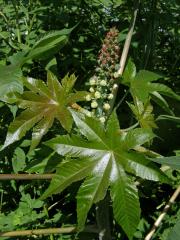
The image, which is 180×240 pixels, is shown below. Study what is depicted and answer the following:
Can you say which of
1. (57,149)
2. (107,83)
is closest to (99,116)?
(107,83)

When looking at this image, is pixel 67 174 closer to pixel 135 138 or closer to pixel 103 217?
pixel 135 138

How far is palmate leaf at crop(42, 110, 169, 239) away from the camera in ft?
4.44

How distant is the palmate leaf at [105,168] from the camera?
4.44 feet

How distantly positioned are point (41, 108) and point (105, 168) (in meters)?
0.32

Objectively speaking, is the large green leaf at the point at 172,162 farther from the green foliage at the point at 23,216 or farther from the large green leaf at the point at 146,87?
the green foliage at the point at 23,216

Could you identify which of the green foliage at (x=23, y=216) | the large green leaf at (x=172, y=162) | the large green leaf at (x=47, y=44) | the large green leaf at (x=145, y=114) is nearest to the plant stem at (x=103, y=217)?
the large green leaf at (x=145, y=114)

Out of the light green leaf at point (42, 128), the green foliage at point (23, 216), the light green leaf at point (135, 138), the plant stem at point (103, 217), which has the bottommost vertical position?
the green foliage at point (23, 216)

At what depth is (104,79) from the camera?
1665 millimetres

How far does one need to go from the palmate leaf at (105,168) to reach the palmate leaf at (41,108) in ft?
0.35

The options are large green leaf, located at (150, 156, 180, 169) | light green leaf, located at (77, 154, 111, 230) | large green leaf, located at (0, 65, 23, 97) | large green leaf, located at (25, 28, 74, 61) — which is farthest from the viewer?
large green leaf, located at (25, 28, 74, 61)

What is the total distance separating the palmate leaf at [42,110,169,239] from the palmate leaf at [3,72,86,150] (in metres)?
0.11

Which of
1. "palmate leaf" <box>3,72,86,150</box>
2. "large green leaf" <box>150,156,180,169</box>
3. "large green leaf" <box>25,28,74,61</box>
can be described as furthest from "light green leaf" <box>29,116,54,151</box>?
"large green leaf" <box>150,156,180,169</box>

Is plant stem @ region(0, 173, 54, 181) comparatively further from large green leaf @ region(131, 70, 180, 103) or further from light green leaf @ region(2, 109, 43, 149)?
large green leaf @ region(131, 70, 180, 103)

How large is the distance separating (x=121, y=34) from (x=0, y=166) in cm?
84
